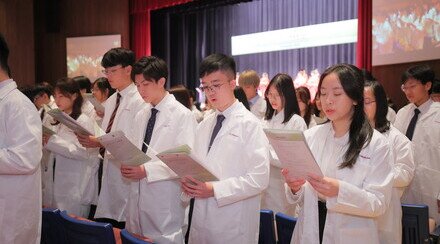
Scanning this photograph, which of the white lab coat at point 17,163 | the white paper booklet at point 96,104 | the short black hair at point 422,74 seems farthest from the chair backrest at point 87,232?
the short black hair at point 422,74

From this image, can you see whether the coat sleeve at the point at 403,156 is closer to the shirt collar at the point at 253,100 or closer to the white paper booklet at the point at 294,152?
the white paper booklet at the point at 294,152

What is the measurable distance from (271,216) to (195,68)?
10.8m

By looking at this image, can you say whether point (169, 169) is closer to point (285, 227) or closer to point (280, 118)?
point (285, 227)

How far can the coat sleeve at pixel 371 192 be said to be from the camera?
1996mm

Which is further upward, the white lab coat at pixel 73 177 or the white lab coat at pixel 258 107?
the white lab coat at pixel 258 107

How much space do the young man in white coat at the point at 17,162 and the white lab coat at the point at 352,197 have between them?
1410 mm

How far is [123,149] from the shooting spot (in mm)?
2797

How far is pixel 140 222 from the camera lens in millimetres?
3014

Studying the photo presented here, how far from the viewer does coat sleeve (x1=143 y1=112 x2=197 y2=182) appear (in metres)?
2.93

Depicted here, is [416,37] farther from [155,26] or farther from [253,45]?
[155,26]

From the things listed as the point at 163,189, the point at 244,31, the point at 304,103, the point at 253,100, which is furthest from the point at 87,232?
the point at 244,31

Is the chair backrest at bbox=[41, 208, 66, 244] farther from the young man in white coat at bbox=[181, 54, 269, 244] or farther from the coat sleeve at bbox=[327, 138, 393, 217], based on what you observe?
the coat sleeve at bbox=[327, 138, 393, 217]

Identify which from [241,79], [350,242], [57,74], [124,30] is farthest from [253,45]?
[350,242]

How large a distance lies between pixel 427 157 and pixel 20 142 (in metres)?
3.18
